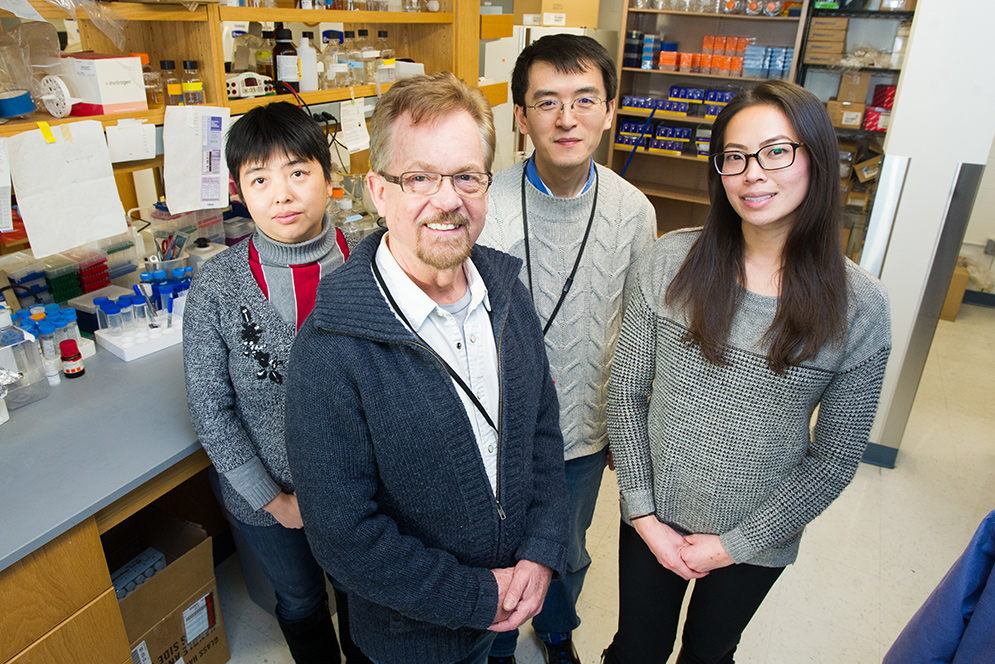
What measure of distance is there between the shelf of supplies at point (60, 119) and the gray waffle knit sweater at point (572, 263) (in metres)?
0.95

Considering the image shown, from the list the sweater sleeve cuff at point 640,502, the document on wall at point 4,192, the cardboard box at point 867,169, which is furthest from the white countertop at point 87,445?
the cardboard box at point 867,169

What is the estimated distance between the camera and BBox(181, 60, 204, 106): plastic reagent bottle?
1774mm

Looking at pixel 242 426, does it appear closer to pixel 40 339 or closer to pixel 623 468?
pixel 40 339

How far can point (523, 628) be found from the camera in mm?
1970

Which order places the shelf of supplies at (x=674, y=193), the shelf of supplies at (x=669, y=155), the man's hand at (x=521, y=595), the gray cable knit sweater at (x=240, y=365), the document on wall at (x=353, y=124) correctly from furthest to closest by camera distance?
the shelf of supplies at (x=674, y=193), the shelf of supplies at (x=669, y=155), the document on wall at (x=353, y=124), the gray cable knit sweater at (x=240, y=365), the man's hand at (x=521, y=595)

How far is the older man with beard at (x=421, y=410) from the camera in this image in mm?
950

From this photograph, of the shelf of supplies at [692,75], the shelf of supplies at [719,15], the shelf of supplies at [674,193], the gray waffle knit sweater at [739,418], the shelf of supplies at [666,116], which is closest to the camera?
Result: the gray waffle knit sweater at [739,418]

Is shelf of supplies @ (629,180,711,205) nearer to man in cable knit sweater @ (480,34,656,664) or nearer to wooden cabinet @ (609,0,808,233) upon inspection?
wooden cabinet @ (609,0,808,233)

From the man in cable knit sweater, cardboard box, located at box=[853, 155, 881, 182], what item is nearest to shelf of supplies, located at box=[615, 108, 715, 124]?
cardboard box, located at box=[853, 155, 881, 182]

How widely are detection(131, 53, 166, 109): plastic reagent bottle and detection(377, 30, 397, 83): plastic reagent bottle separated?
0.83m

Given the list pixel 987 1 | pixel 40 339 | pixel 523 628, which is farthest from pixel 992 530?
pixel 987 1

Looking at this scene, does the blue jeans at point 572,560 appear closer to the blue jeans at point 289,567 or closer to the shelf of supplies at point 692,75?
the blue jeans at point 289,567

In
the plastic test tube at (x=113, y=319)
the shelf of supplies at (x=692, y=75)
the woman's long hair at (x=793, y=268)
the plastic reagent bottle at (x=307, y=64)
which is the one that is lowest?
the plastic test tube at (x=113, y=319)

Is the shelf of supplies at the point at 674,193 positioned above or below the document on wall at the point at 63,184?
below
